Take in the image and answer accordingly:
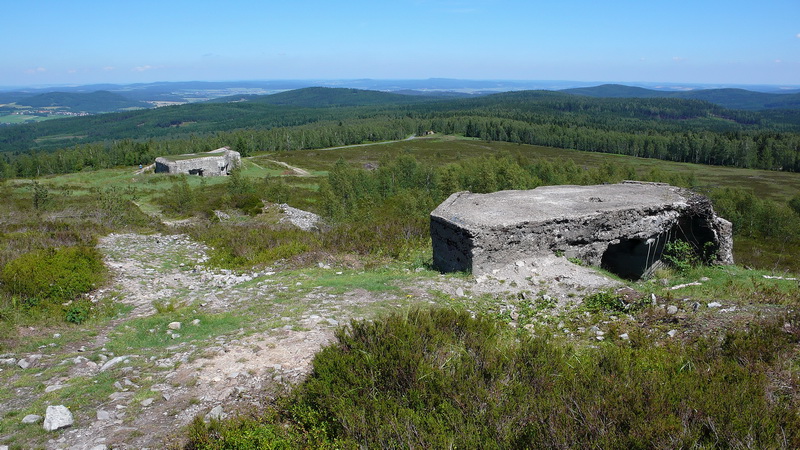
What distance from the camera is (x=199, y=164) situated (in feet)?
181

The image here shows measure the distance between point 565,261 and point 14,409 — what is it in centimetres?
1079

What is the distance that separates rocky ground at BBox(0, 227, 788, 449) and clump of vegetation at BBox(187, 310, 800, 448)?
34.9 inches

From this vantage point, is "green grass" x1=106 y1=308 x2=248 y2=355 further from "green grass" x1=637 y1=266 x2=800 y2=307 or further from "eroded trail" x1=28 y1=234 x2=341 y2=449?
"green grass" x1=637 y1=266 x2=800 y2=307

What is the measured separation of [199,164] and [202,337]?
5391 cm

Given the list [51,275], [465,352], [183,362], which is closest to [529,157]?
[51,275]

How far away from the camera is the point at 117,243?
15562mm

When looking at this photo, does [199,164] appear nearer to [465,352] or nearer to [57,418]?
[57,418]

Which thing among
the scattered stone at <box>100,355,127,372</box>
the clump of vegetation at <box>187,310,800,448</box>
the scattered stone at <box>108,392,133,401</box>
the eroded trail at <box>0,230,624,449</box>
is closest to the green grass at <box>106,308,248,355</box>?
the eroded trail at <box>0,230,624,449</box>

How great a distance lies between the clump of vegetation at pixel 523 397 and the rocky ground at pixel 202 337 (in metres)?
0.89

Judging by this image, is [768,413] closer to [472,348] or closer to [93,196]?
[472,348]

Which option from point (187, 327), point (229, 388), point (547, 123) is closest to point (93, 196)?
point (187, 327)

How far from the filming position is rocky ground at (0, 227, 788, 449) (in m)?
5.02

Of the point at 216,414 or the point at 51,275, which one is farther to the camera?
the point at 51,275

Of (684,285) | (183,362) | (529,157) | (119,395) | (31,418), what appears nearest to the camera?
(31,418)
